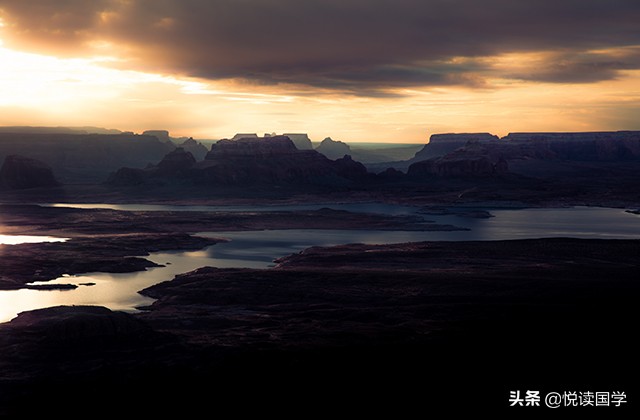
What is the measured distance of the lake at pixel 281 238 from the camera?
73688 millimetres

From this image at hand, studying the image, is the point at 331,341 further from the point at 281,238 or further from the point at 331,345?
the point at 281,238

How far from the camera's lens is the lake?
73.7 metres

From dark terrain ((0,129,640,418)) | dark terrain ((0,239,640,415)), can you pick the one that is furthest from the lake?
dark terrain ((0,239,640,415))

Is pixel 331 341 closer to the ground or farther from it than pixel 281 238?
farther from it

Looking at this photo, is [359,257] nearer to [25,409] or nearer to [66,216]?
[25,409]

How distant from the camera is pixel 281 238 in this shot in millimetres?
127500

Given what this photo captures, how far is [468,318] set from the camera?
61.5m

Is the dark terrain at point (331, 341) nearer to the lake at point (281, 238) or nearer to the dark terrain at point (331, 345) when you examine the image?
the dark terrain at point (331, 345)

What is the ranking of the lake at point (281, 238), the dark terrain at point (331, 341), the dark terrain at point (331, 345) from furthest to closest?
the lake at point (281, 238) < the dark terrain at point (331, 345) < the dark terrain at point (331, 341)

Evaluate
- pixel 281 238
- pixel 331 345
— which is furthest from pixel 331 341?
pixel 281 238

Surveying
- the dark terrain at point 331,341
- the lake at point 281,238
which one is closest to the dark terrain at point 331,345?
the dark terrain at point 331,341

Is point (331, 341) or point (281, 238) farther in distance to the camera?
point (281, 238)

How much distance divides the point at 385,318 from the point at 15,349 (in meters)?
25.4

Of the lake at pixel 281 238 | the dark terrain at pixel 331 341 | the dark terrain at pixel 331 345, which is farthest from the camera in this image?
the lake at pixel 281 238
